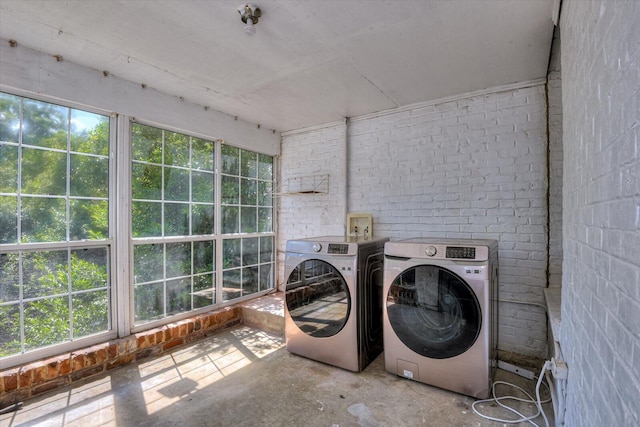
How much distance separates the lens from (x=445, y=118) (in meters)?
3.09

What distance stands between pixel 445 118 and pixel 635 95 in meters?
2.63

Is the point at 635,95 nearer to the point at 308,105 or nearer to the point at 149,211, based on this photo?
the point at 308,105

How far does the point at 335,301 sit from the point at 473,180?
5.76 ft

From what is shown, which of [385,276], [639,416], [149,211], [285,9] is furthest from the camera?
[149,211]

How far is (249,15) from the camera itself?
5.85 feet

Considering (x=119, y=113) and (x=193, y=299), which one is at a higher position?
(x=119, y=113)

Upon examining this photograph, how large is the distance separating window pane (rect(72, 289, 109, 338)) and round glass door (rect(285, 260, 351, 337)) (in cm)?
158

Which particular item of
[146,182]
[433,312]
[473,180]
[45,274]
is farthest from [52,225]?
[473,180]

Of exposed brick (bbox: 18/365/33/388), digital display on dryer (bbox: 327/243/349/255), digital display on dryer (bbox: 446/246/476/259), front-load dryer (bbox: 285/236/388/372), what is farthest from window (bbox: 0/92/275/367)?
digital display on dryer (bbox: 446/246/476/259)

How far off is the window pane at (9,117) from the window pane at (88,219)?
1.91 feet

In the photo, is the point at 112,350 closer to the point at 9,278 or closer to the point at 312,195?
the point at 9,278

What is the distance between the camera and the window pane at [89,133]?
2.50 metres

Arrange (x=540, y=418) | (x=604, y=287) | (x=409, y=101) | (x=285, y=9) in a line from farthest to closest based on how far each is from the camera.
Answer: (x=409, y=101) → (x=540, y=418) → (x=285, y=9) → (x=604, y=287)

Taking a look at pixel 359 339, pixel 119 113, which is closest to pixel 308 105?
pixel 119 113
